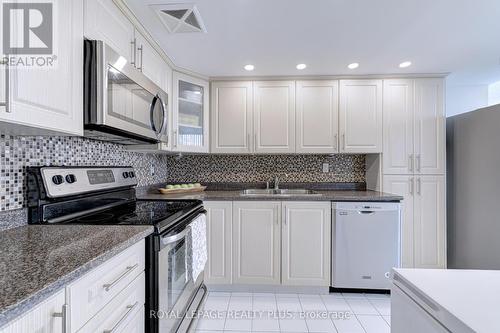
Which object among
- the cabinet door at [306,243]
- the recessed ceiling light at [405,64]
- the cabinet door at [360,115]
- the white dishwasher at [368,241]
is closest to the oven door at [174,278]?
the cabinet door at [306,243]

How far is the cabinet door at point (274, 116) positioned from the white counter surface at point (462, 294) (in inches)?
72.5

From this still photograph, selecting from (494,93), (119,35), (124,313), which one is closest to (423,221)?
(494,93)

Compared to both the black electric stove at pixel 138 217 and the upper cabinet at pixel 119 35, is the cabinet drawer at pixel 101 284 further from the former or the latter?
the upper cabinet at pixel 119 35

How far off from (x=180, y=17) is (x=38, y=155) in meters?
1.16

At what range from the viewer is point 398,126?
264 cm

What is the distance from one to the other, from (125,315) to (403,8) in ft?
7.10

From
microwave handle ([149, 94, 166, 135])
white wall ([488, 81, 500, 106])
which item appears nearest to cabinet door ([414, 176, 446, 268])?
white wall ([488, 81, 500, 106])

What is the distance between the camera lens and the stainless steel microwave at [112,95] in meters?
1.20

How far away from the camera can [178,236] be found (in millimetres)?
1383

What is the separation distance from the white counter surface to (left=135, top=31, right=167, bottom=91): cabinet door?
76.3 inches

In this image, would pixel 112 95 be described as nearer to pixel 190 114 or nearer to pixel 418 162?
pixel 190 114

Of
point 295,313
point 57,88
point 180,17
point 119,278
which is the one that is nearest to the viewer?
point 119,278

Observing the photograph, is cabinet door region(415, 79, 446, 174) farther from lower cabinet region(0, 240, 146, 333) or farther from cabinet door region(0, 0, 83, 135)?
cabinet door region(0, 0, 83, 135)

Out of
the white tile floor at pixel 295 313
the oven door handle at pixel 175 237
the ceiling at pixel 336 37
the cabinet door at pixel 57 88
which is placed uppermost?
the ceiling at pixel 336 37
